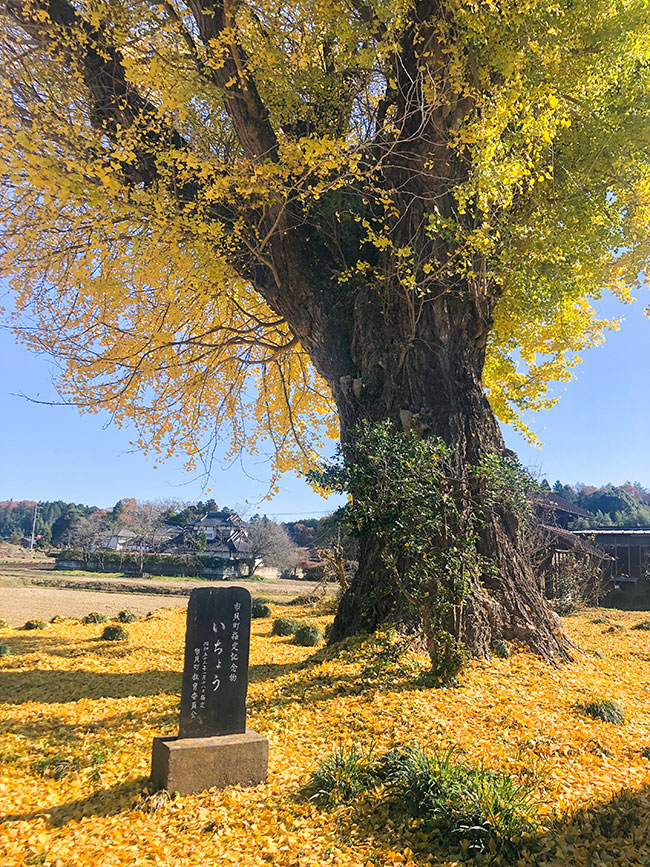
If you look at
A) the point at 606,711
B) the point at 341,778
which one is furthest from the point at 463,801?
the point at 606,711

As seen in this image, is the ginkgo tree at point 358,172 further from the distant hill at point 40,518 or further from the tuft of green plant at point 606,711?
the distant hill at point 40,518

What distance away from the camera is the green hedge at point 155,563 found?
33094mm

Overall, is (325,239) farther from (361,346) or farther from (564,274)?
(564,274)

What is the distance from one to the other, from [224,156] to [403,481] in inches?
235

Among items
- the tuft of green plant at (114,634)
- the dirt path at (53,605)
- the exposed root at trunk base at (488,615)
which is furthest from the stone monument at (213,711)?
the dirt path at (53,605)

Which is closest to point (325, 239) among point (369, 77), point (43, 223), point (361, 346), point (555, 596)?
point (361, 346)

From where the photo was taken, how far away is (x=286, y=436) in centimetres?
1214

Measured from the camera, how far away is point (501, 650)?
5.98m

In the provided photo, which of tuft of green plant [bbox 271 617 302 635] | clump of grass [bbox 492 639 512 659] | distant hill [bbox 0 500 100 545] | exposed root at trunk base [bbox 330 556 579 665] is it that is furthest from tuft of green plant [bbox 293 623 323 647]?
distant hill [bbox 0 500 100 545]

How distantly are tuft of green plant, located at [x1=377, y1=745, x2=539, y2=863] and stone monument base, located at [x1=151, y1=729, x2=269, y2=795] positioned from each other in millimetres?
830

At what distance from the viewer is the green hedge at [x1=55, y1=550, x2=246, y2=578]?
33.1 m

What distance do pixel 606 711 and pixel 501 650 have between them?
1.30 metres

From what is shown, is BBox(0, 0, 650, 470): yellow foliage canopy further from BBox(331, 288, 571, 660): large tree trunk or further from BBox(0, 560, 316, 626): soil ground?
BBox(0, 560, 316, 626): soil ground

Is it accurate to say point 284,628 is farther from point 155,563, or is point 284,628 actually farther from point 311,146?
point 155,563
